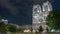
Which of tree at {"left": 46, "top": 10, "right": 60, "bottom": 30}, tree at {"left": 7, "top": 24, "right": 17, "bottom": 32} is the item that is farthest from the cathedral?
tree at {"left": 7, "top": 24, "right": 17, "bottom": 32}

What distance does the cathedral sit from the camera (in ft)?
18.9

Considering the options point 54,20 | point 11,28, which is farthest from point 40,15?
point 11,28

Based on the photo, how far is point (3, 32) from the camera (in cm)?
523

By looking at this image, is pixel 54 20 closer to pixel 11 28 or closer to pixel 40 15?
pixel 40 15

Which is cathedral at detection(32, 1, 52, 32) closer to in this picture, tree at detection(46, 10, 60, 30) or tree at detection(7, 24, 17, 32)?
tree at detection(46, 10, 60, 30)

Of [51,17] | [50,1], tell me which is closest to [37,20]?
[51,17]

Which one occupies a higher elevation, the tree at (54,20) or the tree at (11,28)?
the tree at (54,20)

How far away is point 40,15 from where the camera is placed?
20.5ft

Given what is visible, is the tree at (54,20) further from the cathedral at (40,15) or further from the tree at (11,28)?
the tree at (11,28)

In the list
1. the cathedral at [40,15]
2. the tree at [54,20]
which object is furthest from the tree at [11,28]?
the tree at [54,20]

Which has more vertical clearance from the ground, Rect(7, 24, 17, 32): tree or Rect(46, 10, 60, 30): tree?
Rect(46, 10, 60, 30): tree

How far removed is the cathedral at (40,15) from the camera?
575 centimetres

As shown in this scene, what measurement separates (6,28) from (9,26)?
30cm

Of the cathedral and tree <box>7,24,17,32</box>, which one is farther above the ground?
the cathedral
